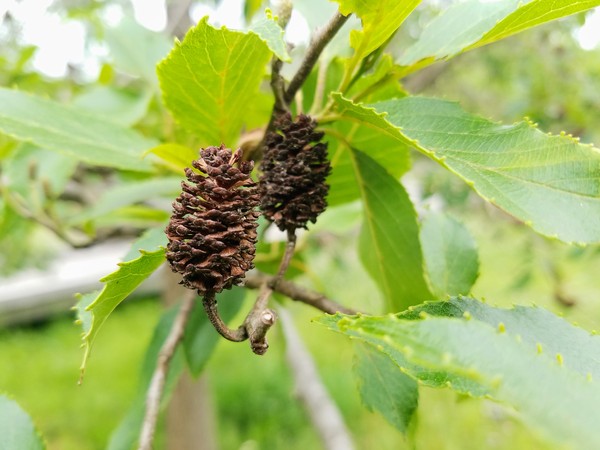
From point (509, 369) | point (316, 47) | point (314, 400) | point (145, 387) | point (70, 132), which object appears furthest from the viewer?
point (314, 400)

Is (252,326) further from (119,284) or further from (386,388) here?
(386,388)

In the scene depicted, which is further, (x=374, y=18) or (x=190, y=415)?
(x=190, y=415)

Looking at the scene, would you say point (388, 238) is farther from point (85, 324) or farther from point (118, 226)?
point (118, 226)

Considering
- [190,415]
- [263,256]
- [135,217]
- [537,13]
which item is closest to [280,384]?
[190,415]

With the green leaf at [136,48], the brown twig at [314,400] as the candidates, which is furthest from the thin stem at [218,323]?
the brown twig at [314,400]

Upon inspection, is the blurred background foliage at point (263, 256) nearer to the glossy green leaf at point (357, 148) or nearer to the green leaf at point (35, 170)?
the green leaf at point (35, 170)

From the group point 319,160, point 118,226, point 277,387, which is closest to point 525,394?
point 319,160

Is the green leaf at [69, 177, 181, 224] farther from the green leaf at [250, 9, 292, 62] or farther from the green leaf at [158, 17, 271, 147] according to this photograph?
the green leaf at [250, 9, 292, 62]
